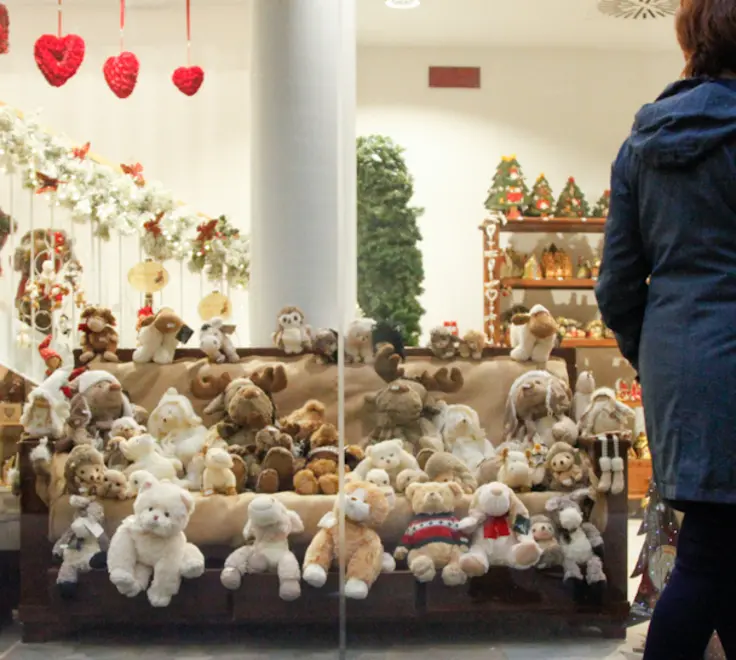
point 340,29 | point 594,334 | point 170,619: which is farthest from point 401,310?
point 170,619

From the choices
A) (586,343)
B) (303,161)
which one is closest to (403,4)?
(303,161)

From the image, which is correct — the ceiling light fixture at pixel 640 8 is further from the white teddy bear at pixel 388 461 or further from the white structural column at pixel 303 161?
the white teddy bear at pixel 388 461

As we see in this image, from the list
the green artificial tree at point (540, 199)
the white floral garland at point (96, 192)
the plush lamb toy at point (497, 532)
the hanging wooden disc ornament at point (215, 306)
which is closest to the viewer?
the green artificial tree at point (540, 199)

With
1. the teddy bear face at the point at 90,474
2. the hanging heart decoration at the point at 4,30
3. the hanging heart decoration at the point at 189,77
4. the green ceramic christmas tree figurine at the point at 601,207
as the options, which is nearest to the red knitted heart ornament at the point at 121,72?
the hanging heart decoration at the point at 189,77

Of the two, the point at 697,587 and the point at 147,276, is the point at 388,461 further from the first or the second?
the point at 697,587

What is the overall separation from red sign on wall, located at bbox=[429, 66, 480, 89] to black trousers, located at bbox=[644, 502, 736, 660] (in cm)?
100

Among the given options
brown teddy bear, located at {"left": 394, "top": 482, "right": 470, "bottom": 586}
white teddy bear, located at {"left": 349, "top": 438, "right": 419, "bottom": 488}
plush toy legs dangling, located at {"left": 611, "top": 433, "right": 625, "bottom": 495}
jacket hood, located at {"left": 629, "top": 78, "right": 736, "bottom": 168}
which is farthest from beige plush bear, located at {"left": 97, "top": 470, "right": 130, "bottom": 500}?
jacket hood, located at {"left": 629, "top": 78, "right": 736, "bottom": 168}

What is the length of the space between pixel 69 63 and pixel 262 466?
1.08 m

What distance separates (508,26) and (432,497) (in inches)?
39.5

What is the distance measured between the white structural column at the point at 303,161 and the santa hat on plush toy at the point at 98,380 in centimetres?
35

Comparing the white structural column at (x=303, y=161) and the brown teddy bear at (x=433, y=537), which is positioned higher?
the white structural column at (x=303, y=161)

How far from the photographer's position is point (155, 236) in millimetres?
2402

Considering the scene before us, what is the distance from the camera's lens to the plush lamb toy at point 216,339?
7.86 feet

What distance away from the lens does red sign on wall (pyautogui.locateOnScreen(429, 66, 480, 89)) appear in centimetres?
193
